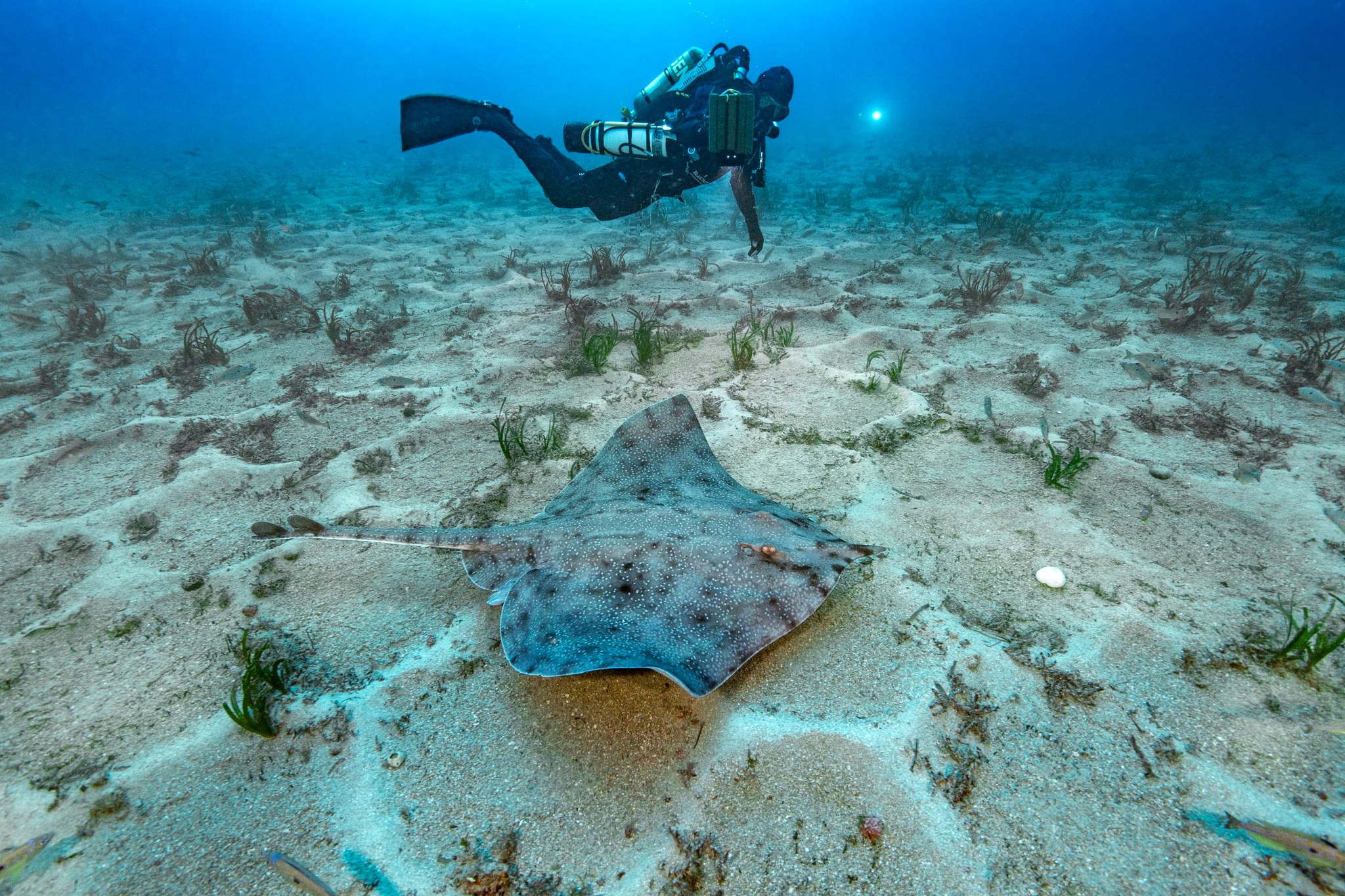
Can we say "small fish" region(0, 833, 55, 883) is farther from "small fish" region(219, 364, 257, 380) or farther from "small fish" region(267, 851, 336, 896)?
"small fish" region(219, 364, 257, 380)

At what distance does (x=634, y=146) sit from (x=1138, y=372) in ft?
23.0

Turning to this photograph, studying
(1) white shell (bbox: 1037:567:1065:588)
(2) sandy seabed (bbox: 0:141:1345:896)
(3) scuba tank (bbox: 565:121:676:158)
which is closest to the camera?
(2) sandy seabed (bbox: 0:141:1345:896)

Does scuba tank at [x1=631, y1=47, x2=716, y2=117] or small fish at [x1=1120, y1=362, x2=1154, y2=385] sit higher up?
scuba tank at [x1=631, y1=47, x2=716, y2=117]

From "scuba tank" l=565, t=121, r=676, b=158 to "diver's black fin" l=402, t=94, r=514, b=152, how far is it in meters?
1.37

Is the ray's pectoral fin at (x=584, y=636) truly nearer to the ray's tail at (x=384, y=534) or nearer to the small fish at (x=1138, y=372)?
the ray's tail at (x=384, y=534)

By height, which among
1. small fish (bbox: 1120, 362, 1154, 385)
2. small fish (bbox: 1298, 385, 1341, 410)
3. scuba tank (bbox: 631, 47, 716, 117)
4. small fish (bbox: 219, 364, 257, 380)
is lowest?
small fish (bbox: 1298, 385, 1341, 410)

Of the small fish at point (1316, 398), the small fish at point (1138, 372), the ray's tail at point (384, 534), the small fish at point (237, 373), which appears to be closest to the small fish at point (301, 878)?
the ray's tail at point (384, 534)

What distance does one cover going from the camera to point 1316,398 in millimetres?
4648

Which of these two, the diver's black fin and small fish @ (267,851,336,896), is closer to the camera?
small fish @ (267,851,336,896)

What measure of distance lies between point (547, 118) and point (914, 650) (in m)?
58.1

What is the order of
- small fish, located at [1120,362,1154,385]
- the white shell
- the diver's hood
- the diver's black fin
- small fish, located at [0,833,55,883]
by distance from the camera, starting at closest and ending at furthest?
small fish, located at [0,833,55,883], the white shell, small fish, located at [1120,362,1154,385], the diver's black fin, the diver's hood

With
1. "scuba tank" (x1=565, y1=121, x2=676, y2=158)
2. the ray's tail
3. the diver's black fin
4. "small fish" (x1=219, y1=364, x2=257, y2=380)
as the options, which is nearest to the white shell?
the ray's tail

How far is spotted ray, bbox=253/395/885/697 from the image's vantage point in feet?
7.52

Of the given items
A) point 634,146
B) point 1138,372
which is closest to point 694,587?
point 1138,372
